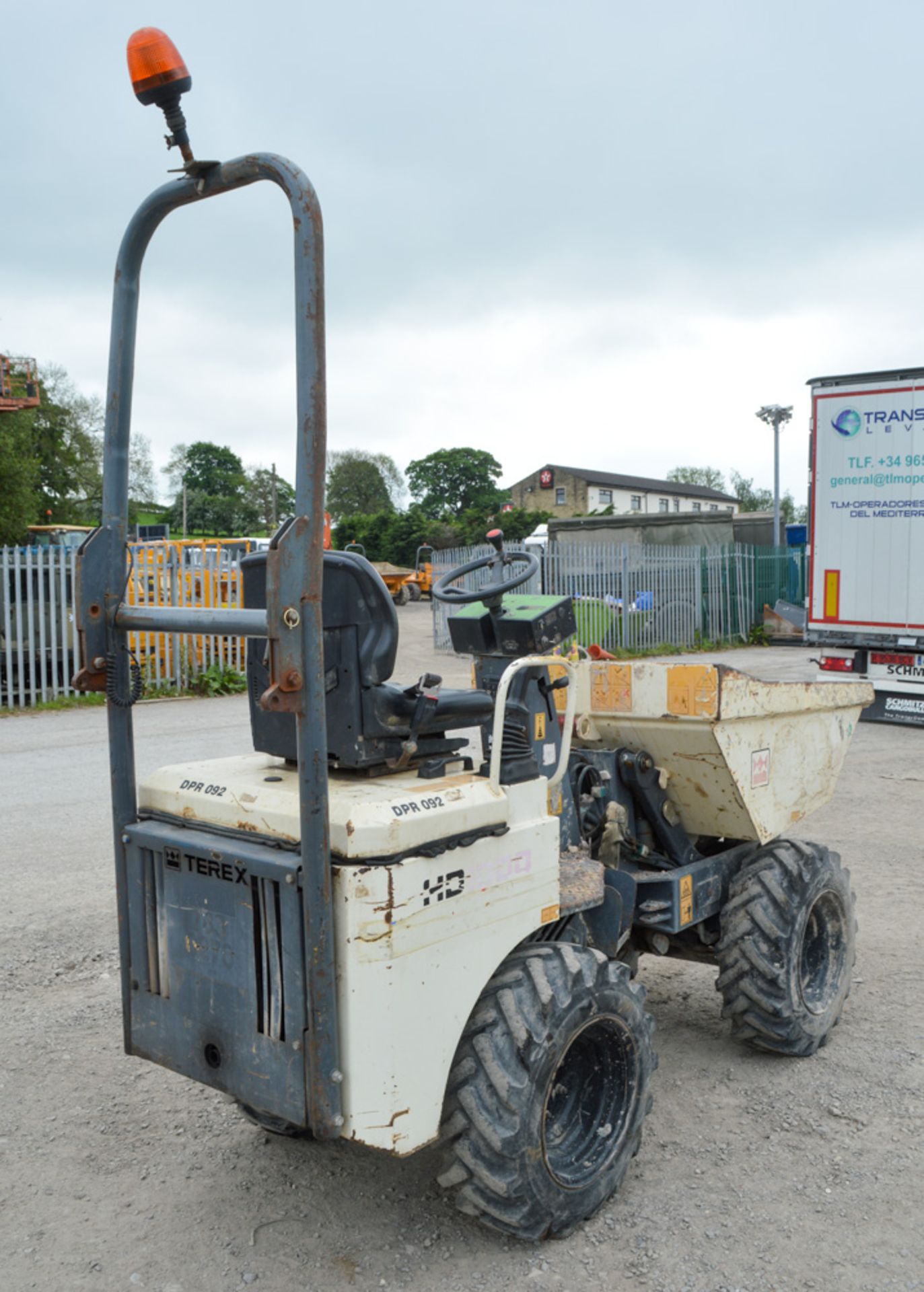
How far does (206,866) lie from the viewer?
2.97m

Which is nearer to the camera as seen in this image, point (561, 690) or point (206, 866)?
point (206, 866)

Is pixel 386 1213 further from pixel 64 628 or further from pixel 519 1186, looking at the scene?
pixel 64 628

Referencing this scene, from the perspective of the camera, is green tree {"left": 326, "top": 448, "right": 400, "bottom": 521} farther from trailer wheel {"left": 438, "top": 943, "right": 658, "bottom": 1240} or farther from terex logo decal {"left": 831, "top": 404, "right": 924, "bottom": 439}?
trailer wheel {"left": 438, "top": 943, "right": 658, "bottom": 1240}

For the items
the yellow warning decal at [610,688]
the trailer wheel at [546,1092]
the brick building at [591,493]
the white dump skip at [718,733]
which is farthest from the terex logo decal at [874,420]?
the brick building at [591,493]

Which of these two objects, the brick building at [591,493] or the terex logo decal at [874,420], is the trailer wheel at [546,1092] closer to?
the terex logo decal at [874,420]

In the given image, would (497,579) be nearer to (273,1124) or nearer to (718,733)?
(718,733)

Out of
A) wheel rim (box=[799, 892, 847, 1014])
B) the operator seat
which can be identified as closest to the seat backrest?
the operator seat

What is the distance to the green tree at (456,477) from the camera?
84.5 m

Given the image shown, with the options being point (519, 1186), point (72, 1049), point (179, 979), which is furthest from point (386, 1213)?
point (72, 1049)

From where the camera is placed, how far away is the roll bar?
8.15 ft

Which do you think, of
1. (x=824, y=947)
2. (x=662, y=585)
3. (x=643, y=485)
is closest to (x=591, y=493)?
(x=643, y=485)

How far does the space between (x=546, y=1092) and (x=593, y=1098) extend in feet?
1.35

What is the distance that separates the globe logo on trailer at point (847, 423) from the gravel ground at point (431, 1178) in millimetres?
7915

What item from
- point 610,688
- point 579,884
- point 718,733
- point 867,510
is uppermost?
point 867,510
